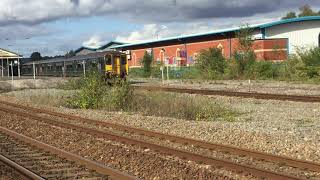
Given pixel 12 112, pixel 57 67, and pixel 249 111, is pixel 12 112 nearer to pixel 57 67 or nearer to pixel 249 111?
pixel 249 111

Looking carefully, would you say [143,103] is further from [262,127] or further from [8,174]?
[8,174]

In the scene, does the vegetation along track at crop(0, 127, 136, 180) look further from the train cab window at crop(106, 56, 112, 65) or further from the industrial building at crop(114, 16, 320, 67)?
the industrial building at crop(114, 16, 320, 67)

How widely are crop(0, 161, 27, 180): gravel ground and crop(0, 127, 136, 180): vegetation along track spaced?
90mm

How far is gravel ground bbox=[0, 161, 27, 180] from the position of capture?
346 inches

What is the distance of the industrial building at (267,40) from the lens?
5338 cm

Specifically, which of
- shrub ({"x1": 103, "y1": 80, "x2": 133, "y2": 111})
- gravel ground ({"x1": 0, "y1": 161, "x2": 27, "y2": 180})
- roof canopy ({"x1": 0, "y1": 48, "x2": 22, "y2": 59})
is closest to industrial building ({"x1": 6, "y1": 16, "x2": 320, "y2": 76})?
roof canopy ({"x1": 0, "y1": 48, "x2": 22, "y2": 59})

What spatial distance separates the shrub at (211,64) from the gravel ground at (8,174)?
37.7 meters

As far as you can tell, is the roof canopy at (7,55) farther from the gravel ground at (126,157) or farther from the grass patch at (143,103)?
the gravel ground at (126,157)

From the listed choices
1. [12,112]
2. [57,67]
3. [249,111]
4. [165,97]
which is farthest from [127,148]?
[57,67]

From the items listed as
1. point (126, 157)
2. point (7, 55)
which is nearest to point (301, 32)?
point (7, 55)

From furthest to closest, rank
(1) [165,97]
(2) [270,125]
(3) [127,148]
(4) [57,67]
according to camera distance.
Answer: (4) [57,67] < (1) [165,97] < (2) [270,125] < (3) [127,148]

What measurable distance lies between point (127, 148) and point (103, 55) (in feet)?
102

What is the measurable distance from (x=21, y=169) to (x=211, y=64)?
40.6 metres

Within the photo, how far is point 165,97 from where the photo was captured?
2198cm
